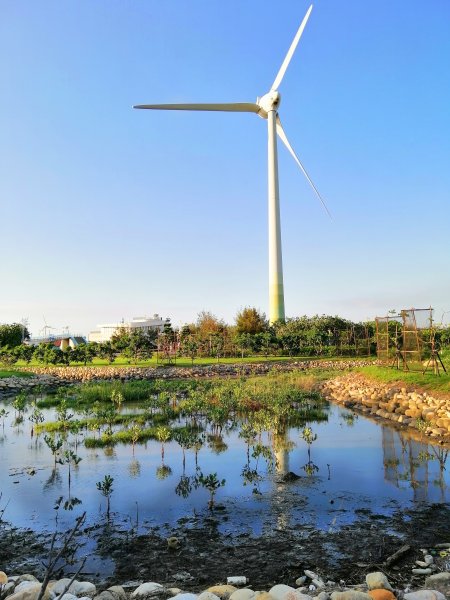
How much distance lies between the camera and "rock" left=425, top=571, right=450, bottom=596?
4.98 meters

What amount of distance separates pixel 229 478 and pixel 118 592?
4798 mm

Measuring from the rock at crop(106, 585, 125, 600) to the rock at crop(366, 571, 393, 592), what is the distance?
2402 millimetres

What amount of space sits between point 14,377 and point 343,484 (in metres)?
24.5

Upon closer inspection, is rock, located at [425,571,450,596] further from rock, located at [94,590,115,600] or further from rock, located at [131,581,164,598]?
rock, located at [94,590,115,600]

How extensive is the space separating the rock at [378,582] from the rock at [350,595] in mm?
331

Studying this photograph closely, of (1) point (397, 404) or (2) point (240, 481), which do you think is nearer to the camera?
(2) point (240, 481)

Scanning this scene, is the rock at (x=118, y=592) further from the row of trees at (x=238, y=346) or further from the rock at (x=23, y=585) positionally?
the row of trees at (x=238, y=346)

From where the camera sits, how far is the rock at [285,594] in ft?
15.2

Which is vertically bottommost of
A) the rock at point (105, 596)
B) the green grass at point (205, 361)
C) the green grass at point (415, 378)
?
the rock at point (105, 596)

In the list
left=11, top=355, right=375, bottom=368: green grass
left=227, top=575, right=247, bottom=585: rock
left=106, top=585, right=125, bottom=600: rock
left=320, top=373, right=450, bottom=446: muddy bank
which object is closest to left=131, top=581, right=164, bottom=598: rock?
left=106, top=585, right=125, bottom=600: rock

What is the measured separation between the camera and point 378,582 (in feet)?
16.2

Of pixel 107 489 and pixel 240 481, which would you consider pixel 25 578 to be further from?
pixel 240 481

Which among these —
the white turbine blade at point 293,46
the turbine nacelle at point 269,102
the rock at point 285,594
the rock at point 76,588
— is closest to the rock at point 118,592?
the rock at point 76,588

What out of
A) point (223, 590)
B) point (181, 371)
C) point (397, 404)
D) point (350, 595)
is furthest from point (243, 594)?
point (181, 371)
